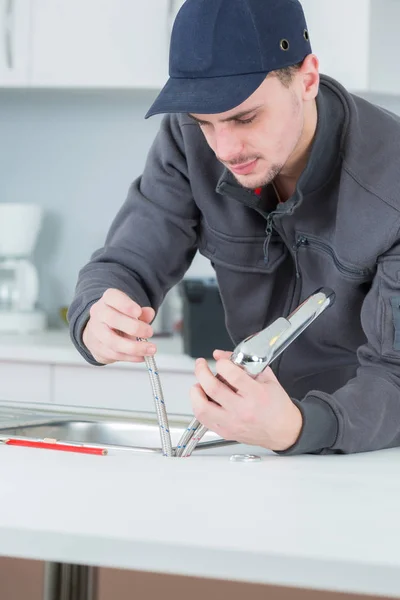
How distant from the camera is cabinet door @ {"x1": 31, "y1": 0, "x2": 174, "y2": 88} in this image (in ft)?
9.14

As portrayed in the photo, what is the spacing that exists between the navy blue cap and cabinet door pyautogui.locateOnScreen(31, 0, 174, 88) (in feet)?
5.03

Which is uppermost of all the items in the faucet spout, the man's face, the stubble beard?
the man's face

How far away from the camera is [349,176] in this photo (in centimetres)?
136

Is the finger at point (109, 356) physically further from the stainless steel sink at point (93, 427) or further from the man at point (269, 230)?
the stainless steel sink at point (93, 427)

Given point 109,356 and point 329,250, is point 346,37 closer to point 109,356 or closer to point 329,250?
point 329,250

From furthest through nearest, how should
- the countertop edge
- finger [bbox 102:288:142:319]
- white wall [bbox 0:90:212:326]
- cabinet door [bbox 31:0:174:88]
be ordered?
1. white wall [bbox 0:90:212:326]
2. cabinet door [bbox 31:0:174:88]
3. finger [bbox 102:288:142:319]
4. the countertop edge

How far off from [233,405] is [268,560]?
1.12 ft

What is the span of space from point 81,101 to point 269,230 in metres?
1.97

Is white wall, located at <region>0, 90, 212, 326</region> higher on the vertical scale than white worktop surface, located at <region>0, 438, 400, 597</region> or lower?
lower

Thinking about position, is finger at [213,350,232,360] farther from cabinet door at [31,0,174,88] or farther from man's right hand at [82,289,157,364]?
cabinet door at [31,0,174,88]

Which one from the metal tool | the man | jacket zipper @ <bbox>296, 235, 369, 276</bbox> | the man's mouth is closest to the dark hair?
the man

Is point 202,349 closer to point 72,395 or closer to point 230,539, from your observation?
point 72,395

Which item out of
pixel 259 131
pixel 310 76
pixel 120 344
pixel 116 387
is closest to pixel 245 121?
pixel 259 131

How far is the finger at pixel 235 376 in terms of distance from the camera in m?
1.03
